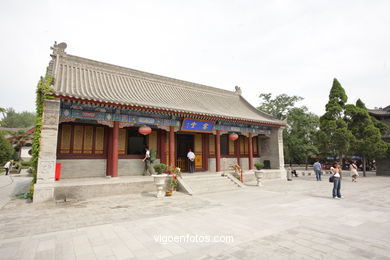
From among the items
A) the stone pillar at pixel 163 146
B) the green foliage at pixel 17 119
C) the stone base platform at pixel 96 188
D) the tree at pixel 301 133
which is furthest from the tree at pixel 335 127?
the green foliage at pixel 17 119

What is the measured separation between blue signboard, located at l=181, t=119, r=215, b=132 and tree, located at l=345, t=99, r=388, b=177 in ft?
34.6

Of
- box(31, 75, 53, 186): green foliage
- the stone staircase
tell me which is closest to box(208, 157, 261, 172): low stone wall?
the stone staircase

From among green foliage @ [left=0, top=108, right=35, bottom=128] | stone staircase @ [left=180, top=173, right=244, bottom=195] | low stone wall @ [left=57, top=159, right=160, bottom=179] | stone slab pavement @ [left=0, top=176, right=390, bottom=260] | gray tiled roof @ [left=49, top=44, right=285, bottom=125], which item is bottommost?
stone slab pavement @ [left=0, top=176, right=390, bottom=260]

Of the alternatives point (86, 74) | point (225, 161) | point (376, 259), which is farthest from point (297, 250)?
point (86, 74)

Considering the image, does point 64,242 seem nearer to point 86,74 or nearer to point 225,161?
point 86,74

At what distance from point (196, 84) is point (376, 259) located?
1351 centimetres

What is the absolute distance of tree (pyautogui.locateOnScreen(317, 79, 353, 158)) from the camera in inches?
552

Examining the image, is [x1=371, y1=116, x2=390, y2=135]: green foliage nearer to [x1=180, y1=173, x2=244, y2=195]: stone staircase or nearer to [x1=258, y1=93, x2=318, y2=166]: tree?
[x1=258, y1=93, x2=318, y2=166]: tree

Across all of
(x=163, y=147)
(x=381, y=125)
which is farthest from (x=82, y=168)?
(x=381, y=125)

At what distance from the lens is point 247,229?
14.1ft

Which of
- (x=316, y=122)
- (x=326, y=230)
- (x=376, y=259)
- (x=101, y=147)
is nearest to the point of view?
(x=376, y=259)

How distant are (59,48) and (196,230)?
11.4 m

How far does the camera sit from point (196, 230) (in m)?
4.30

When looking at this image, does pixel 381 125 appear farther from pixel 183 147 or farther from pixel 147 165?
pixel 147 165
